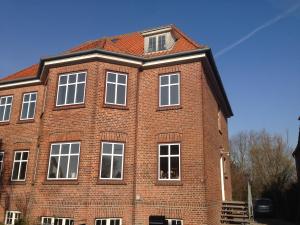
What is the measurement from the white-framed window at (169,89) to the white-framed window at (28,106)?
8.39 m

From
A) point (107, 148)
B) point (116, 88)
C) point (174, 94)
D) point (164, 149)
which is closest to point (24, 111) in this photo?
point (116, 88)

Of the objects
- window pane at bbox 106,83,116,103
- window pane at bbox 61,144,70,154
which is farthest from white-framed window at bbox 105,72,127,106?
window pane at bbox 61,144,70,154

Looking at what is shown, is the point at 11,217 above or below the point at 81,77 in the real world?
below

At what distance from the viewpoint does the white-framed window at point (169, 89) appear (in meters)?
15.2

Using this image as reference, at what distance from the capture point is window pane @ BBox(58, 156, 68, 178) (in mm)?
14164

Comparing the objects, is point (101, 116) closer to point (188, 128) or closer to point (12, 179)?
point (188, 128)

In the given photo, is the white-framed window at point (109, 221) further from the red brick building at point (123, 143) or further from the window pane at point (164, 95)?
the window pane at point (164, 95)

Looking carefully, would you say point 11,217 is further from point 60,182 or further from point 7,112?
point 7,112

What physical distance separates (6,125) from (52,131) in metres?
5.68

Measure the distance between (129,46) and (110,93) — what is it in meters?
4.51

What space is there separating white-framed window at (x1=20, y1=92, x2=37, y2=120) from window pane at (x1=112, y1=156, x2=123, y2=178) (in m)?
7.08

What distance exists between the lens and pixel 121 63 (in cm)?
1567

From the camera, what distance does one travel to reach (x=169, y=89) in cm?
1545

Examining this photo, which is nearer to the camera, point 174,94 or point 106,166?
point 106,166
